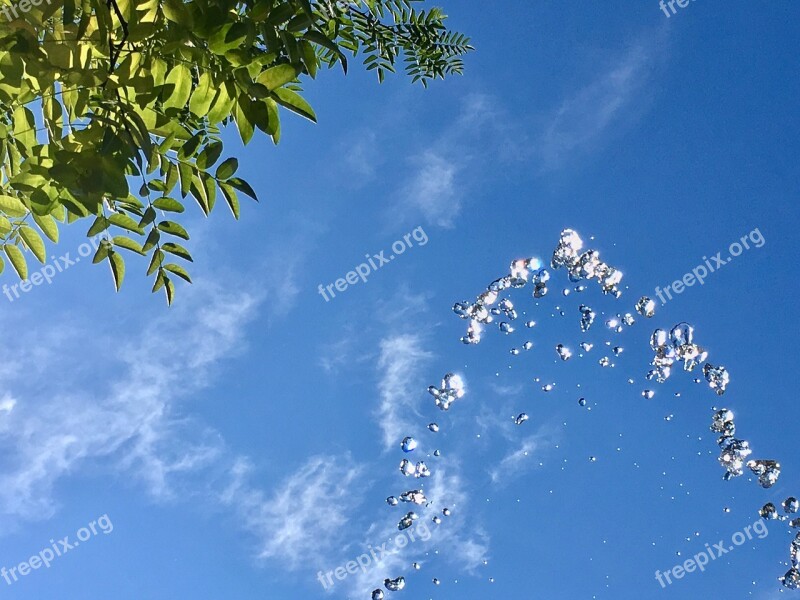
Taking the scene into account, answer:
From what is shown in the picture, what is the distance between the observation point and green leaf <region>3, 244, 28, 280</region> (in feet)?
7.85

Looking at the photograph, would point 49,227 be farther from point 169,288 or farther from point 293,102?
point 293,102

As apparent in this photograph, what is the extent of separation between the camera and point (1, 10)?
5.94 ft

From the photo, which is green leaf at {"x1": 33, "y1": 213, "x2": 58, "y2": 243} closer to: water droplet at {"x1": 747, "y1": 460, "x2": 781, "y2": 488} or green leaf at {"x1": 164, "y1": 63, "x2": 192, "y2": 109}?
green leaf at {"x1": 164, "y1": 63, "x2": 192, "y2": 109}

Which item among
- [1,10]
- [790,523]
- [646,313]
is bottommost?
[790,523]

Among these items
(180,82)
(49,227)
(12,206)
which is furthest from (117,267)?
(180,82)

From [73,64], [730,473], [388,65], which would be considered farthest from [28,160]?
[730,473]

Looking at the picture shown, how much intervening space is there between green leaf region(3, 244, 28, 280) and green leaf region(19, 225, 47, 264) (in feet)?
0.22

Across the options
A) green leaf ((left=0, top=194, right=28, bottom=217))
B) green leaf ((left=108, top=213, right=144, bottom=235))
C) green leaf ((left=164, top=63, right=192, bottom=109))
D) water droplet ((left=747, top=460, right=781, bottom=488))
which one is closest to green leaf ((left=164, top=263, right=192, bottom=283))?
green leaf ((left=108, top=213, right=144, bottom=235))

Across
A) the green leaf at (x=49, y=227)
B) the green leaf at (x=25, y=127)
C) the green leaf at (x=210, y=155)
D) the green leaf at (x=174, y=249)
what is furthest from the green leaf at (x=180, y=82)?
the green leaf at (x=49, y=227)

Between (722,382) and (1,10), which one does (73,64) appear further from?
(722,382)

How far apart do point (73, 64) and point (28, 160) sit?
33 centimetres

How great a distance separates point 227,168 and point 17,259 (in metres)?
0.91

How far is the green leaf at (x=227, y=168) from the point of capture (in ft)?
7.07

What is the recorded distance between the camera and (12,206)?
7.44 feet
